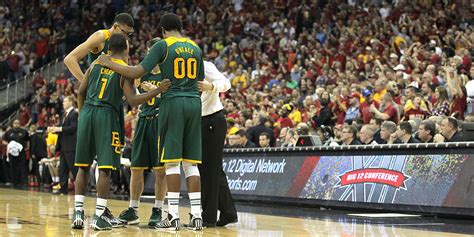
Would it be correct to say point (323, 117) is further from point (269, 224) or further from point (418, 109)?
point (269, 224)

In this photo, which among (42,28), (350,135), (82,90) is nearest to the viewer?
(82,90)

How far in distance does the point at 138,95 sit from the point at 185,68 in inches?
23.2

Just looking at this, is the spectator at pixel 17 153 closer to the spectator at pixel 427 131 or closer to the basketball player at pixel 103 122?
the spectator at pixel 427 131

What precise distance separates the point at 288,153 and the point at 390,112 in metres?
2.09

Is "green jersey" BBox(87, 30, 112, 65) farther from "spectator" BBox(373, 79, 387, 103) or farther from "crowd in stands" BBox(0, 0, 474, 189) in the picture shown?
"spectator" BBox(373, 79, 387, 103)

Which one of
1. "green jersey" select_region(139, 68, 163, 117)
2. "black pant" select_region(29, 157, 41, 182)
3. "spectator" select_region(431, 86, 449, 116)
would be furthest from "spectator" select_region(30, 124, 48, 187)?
"green jersey" select_region(139, 68, 163, 117)

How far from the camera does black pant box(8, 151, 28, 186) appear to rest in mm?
24656

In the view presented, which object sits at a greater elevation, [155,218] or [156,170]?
[156,170]

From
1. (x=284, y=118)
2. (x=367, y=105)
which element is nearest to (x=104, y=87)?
(x=367, y=105)

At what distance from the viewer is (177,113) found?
30.4ft

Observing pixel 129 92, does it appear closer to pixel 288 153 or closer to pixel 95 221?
pixel 95 221

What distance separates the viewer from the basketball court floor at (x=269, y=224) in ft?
30.0

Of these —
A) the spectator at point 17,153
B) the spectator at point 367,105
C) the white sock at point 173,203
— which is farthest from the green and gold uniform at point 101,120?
Answer: the spectator at point 17,153

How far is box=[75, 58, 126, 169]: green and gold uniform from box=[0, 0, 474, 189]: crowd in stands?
5.24 meters
